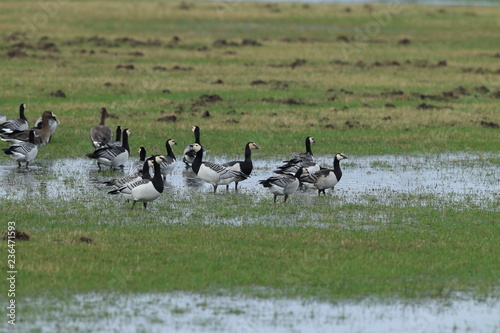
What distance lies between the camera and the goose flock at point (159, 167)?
17328 millimetres

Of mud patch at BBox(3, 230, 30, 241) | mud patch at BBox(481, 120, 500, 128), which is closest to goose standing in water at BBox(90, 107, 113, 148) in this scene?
mud patch at BBox(3, 230, 30, 241)

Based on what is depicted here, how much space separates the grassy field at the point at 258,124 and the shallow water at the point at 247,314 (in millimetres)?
417

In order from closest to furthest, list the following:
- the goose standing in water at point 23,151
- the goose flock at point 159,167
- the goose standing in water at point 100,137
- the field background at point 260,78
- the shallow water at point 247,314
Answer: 1. the shallow water at point 247,314
2. the goose flock at point 159,167
3. the goose standing in water at point 23,151
4. the goose standing in water at point 100,137
5. the field background at point 260,78

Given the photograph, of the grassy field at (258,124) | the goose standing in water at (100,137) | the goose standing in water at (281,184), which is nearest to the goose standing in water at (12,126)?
the grassy field at (258,124)

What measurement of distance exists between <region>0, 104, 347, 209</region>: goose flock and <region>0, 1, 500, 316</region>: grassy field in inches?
22.1

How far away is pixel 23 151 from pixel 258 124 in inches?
372

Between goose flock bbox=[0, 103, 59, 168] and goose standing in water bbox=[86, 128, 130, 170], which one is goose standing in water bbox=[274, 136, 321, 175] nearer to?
goose standing in water bbox=[86, 128, 130, 170]

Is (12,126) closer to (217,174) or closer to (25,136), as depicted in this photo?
(25,136)

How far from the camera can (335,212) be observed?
17.5 meters

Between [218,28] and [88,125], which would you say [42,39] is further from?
[88,125]

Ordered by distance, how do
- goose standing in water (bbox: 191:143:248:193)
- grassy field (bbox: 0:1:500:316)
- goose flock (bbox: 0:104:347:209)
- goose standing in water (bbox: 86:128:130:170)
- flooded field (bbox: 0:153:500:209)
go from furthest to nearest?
1. goose standing in water (bbox: 86:128:130:170)
2. goose standing in water (bbox: 191:143:248:193)
3. flooded field (bbox: 0:153:500:209)
4. goose flock (bbox: 0:104:347:209)
5. grassy field (bbox: 0:1:500:316)

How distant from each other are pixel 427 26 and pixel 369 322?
6402 cm

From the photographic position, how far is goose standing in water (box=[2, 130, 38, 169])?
21.8 meters

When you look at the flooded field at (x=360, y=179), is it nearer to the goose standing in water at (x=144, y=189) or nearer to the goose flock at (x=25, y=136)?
the goose flock at (x=25, y=136)
